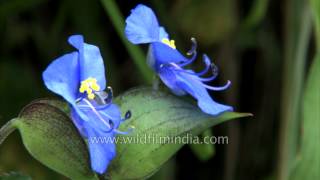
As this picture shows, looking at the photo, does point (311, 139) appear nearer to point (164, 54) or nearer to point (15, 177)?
point (164, 54)

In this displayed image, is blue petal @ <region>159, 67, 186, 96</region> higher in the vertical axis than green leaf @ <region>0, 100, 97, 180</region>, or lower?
higher

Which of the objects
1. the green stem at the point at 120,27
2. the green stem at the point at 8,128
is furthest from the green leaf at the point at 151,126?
the green stem at the point at 120,27

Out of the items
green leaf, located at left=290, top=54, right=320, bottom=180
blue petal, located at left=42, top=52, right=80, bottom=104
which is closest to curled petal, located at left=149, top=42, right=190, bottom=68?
blue petal, located at left=42, top=52, right=80, bottom=104

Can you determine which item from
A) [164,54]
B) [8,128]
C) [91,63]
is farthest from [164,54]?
[8,128]

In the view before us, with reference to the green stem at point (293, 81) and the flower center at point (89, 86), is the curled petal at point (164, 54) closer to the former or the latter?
the flower center at point (89, 86)

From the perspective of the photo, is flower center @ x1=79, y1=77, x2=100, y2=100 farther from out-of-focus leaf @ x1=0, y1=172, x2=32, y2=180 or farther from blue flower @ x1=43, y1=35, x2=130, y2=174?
out-of-focus leaf @ x1=0, y1=172, x2=32, y2=180

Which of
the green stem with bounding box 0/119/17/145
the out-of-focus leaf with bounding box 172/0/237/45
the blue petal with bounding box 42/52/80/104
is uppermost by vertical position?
the out-of-focus leaf with bounding box 172/0/237/45

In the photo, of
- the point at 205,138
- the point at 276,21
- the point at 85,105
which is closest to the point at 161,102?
the point at 85,105
